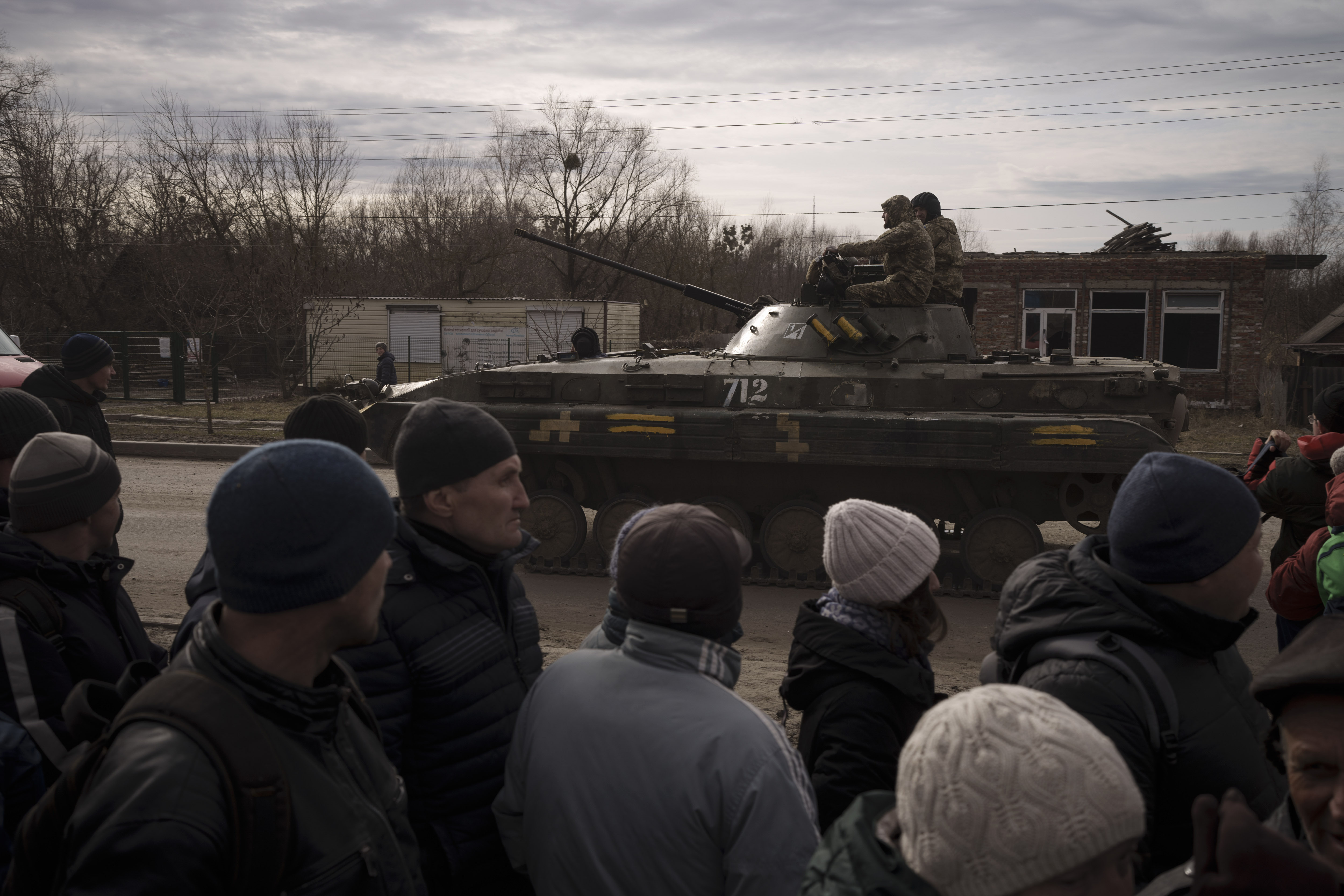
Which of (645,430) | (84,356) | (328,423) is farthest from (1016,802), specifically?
(645,430)

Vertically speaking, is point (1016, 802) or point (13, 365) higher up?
point (13, 365)

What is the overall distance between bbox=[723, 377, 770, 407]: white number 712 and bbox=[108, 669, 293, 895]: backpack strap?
7.68 meters

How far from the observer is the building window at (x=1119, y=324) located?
24.3 m

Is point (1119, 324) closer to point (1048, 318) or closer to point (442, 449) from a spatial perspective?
point (1048, 318)

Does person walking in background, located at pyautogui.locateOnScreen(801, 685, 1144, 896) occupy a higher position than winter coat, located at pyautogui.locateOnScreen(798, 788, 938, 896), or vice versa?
person walking in background, located at pyautogui.locateOnScreen(801, 685, 1144, 896)

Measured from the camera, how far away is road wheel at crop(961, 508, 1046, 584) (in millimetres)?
8555

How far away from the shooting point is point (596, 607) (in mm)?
8227

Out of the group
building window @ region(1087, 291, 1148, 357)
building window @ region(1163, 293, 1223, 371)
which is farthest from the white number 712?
building window @ region(1163, 293, 1223, 371)

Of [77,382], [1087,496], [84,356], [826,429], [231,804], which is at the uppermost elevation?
[84,356]

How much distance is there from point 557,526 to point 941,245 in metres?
4.58

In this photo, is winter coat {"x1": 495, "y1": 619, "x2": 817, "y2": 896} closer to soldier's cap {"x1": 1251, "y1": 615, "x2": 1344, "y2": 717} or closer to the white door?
soldier's cap {"x1": 1251, "y1": 615, "x2": 1344, "y2": 717}

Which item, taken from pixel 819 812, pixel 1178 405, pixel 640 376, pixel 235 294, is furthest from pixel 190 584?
pixel 235 294

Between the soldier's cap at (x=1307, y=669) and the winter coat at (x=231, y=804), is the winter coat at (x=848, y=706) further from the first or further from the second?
the winter coat at (x=231, y=804)

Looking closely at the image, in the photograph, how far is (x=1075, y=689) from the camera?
2084 millimetres
